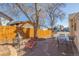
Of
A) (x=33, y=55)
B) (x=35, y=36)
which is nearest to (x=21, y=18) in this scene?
(x=35, y=36)

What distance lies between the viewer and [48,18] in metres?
1.74

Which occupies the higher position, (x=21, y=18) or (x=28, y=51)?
(x=21, y=18)

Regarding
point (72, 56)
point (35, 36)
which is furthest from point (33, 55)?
point (72, 56)

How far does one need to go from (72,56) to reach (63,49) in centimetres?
10

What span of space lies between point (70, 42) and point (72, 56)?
12 cm

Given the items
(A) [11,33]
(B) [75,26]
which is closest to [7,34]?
(A) [11,33]

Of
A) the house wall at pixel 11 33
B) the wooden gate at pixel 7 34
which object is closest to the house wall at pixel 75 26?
the house wall at pixel 11 33

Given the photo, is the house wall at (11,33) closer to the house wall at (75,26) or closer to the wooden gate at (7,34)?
the wooden gate at (7,34)

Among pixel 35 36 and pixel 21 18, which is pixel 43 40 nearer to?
pixel 35 36

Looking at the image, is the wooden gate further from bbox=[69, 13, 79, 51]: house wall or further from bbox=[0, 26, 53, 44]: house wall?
bbox=[69, 13, 79, 51]: house wall

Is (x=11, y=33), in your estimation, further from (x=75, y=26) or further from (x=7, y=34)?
(x=75, y=26)

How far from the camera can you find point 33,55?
5.70 ft

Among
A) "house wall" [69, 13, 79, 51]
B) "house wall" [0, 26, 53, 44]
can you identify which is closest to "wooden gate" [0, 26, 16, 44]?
"house wall" [0, 26, 53, 44]

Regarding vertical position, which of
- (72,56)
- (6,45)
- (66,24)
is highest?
(66,24)
